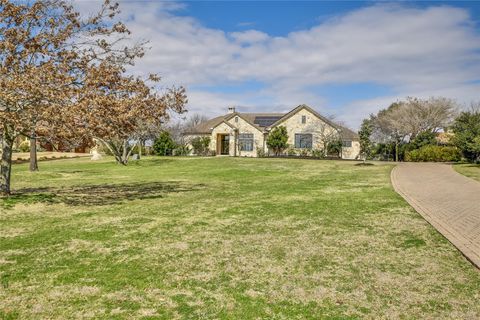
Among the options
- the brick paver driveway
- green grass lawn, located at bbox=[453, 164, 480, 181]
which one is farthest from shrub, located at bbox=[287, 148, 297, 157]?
the brick paver driveway

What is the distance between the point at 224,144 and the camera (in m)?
51.2

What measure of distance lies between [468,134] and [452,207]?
72.3ft

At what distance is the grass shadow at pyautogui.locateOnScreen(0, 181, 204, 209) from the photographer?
12.0m

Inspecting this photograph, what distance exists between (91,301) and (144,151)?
158ft

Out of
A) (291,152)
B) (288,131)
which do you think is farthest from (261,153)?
(288,131)

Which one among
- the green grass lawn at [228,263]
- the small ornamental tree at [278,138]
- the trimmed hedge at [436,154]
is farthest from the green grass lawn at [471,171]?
the small ornamental tree at [278,138]

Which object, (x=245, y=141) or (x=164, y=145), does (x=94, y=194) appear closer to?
(x=164, y=145)

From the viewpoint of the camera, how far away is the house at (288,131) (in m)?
45.9

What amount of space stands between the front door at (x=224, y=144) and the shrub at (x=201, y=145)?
2.19 metres

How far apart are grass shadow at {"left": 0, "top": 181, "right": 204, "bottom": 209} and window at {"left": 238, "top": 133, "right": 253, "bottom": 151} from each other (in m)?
31.4

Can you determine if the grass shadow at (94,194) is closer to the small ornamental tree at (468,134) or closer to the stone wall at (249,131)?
Answer: the small ornamental tree at (468,134)

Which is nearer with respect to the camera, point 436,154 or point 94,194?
point 94,194

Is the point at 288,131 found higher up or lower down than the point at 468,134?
higher up

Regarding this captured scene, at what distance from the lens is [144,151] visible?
168 ft
